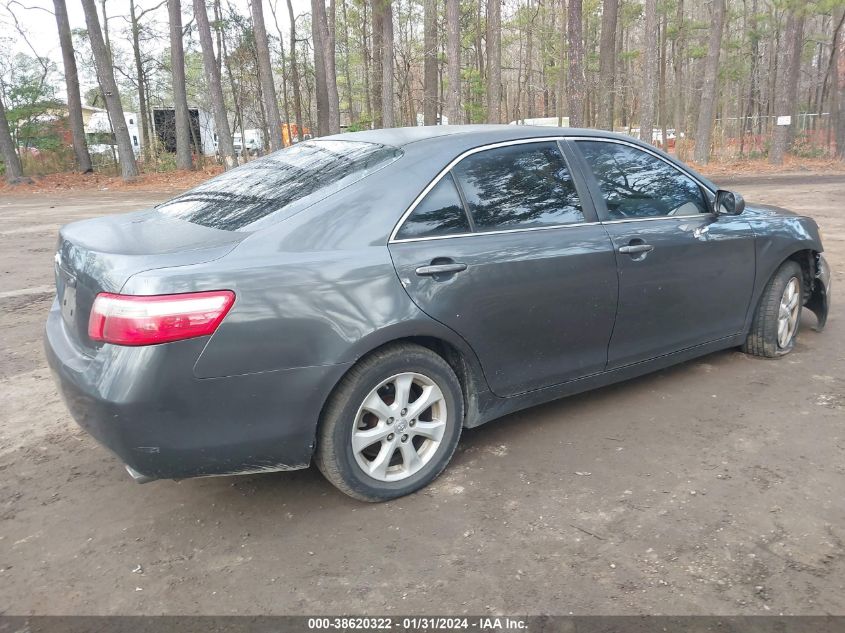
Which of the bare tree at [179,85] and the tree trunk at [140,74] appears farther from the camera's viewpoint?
the tree trunk at [140,74]

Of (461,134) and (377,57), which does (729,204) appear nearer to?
(461,134)

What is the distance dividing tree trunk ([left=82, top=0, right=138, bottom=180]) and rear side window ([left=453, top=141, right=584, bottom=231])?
2389cm

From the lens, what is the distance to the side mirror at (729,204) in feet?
13.5

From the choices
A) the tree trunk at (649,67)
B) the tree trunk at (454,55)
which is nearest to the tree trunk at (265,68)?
the tree trunk at (454,55)

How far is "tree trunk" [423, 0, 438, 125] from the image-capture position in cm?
2303

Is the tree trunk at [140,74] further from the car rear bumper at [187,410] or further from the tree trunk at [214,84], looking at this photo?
the car rear bumper at [187,410]

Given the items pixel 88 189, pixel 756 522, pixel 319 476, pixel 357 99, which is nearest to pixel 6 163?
pixel 88 189

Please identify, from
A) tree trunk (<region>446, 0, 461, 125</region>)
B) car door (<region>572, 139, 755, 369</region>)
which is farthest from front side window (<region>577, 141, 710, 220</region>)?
tree trunk (<region>446, 0, 461, 125</region>)

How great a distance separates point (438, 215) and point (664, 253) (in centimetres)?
145

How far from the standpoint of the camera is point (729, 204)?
163 inches

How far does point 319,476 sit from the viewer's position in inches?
130

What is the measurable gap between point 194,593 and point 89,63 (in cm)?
3296

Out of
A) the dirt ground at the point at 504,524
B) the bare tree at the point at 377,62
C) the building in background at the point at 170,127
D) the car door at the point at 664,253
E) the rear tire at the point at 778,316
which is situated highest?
the bare tree at the point at 377,62

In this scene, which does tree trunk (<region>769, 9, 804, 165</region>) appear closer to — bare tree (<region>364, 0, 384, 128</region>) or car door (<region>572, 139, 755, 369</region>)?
bare tree (<region>364, 0, 384, 128</region>)
